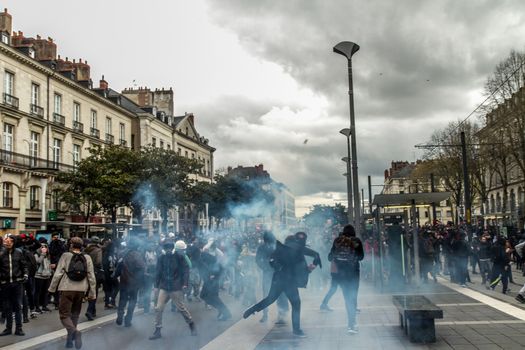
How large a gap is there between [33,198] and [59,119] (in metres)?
6.84

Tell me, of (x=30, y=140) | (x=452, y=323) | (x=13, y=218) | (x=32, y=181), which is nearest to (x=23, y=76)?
(x=30, y=140)

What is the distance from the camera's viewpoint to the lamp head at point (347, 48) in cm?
1527

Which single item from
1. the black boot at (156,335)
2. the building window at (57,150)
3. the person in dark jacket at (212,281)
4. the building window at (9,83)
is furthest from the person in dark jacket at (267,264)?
the building window at (57,150)

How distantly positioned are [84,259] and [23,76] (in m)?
30.0

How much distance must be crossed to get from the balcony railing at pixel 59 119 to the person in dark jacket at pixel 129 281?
30.6m

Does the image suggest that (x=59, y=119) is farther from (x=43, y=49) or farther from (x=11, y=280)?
(x=11, y=280)

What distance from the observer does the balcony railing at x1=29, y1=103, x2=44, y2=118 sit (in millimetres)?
35628

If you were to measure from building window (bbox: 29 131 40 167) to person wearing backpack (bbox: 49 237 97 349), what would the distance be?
29239mm

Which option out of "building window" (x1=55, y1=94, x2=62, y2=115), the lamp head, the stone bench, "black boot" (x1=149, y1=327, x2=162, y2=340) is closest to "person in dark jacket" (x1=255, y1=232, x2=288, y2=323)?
"black boot" (x1=149, y1=327, x2=162, y2=340)

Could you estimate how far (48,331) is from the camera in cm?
991

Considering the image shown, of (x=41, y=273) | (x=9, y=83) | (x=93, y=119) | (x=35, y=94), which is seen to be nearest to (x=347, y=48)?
(x=41, y=273)

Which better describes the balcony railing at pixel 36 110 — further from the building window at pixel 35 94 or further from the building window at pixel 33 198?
the building window at pixel 33 198

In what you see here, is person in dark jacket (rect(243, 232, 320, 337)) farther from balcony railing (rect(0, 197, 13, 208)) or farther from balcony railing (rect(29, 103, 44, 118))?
balcony railing (rect(29, 103, 44, 118))

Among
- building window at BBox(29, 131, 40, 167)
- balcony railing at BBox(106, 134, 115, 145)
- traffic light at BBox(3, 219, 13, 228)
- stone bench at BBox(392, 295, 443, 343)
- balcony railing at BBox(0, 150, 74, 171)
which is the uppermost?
balcony railing at BBox(106, 134, 115, 145)
